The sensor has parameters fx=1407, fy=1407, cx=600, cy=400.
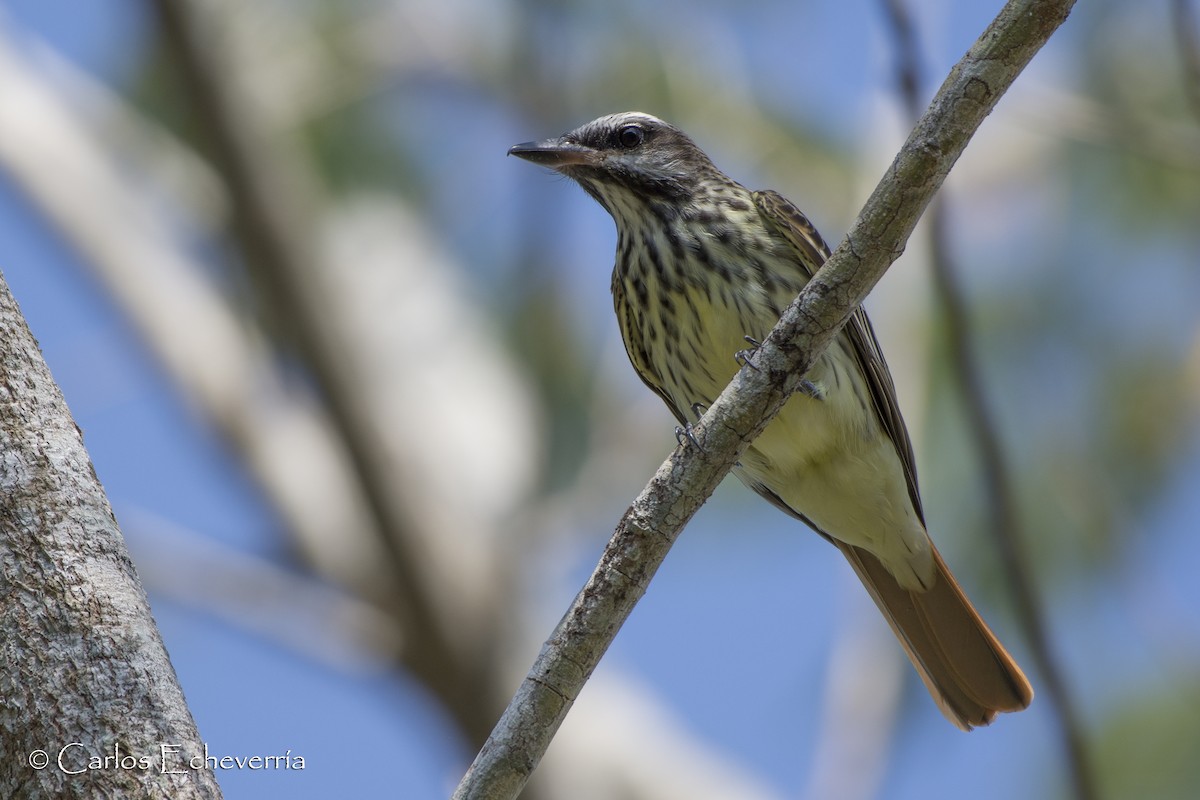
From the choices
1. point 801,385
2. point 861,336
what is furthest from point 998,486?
point 861,336

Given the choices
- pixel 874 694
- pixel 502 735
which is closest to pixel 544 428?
pixel 874 694

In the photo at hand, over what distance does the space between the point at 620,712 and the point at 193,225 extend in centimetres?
390

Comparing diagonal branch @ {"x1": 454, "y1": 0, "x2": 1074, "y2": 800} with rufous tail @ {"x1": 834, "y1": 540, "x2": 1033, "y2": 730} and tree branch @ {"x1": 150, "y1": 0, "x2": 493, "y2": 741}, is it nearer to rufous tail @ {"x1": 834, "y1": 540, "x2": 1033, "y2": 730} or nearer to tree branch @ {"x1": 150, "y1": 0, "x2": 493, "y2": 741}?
rufous tail @ {"x1": 834, "y1": 540, "x2": 1033, "y2": 730}

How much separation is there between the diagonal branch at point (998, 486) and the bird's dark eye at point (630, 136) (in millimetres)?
1387

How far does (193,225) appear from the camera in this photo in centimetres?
847

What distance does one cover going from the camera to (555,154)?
458cm

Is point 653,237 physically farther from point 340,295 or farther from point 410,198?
point 410,198

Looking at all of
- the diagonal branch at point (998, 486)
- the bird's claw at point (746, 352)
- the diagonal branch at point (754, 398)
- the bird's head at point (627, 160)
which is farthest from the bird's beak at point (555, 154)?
the diagonal branch at point (754, 398)

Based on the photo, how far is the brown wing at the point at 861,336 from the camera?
4141 millimetres

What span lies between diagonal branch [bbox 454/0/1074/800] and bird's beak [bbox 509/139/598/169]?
212 cm

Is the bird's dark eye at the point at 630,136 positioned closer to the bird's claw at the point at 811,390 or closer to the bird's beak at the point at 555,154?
the bird's beak at the point at 555,154

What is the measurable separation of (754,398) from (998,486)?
1.03m

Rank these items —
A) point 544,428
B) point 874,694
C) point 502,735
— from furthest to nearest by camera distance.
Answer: point 544,428 → point 874,694 → point 502,735

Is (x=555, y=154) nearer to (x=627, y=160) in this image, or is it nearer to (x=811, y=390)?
(x=627, y=160)
